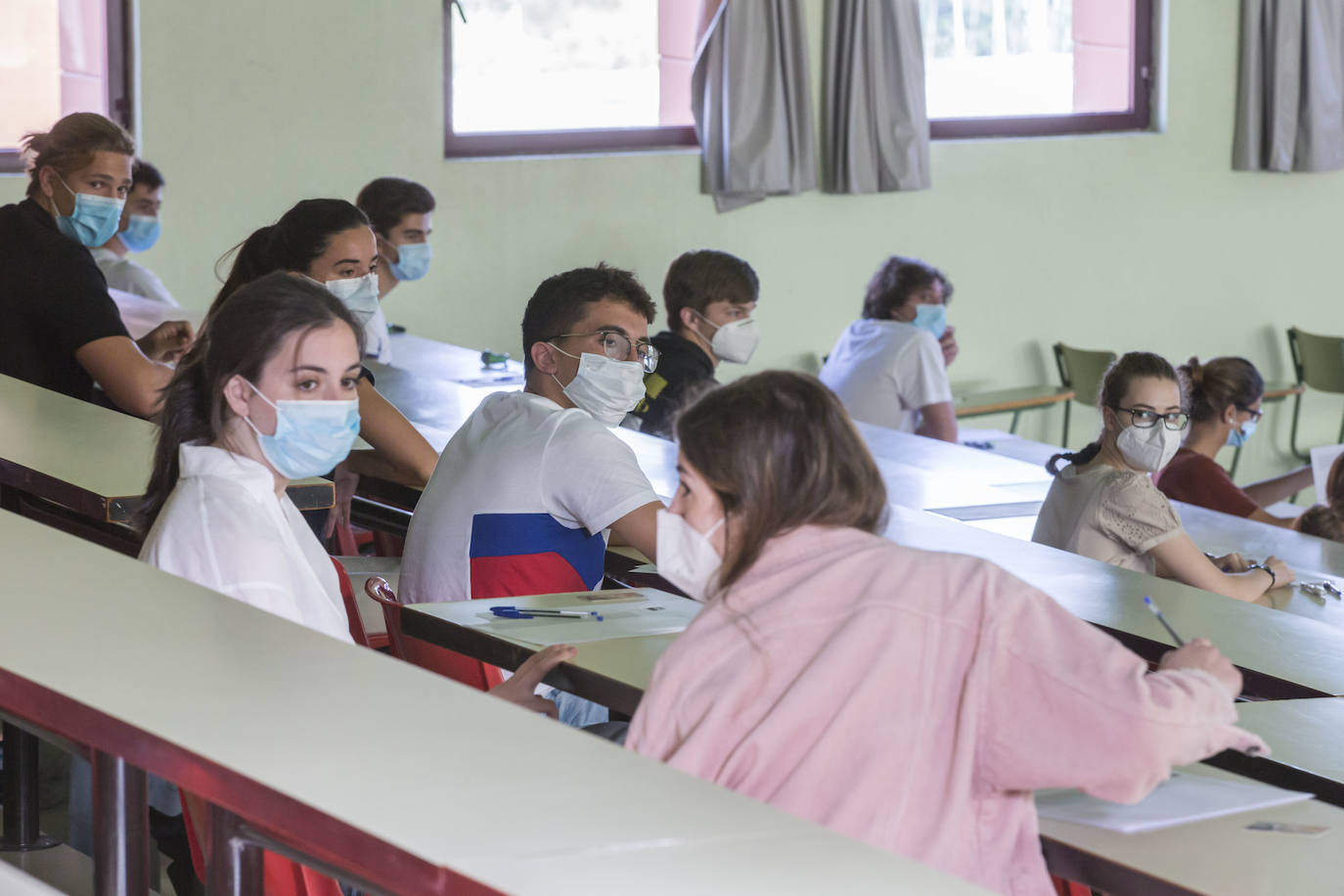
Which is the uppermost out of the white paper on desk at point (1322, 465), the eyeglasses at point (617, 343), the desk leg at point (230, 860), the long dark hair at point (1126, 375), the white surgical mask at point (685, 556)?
the eyeglasses at point (617, 343)

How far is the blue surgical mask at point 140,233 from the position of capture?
4781 mm

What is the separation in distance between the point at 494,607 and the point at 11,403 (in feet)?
3.57

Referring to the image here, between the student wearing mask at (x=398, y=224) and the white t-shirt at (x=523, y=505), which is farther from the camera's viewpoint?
the student wearing mask at (x=398, y=224)

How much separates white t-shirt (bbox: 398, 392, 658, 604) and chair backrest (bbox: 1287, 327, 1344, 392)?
570 centimetres

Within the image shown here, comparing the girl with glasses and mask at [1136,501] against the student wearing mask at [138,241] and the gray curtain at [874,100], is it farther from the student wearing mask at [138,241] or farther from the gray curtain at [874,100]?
the gray curtain at [874,100]

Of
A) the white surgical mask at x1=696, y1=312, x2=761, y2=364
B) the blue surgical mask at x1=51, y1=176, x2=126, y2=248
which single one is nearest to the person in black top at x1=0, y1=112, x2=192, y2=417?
the blue surgical mask at x1=51, y1=176, x2=126, y2=248

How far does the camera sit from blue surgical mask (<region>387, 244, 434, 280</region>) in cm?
465

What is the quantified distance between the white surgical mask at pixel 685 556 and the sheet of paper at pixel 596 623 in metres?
0.31

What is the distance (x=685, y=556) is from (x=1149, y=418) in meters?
1.77

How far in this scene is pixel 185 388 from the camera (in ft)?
6.28

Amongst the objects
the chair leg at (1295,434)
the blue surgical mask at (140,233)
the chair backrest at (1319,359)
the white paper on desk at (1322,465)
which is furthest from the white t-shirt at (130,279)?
the chair leg at (1295,434)

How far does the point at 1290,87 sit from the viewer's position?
7.11 meters

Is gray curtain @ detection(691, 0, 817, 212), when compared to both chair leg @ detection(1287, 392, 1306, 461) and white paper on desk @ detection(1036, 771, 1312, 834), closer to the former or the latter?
chair leg @ detection(1287, 392, 1306, 461)

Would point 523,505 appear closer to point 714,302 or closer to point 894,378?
point 714,302
